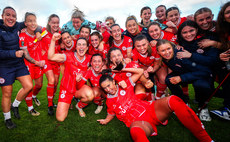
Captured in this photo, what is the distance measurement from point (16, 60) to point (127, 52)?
8.44ft

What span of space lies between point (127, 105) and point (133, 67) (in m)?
0.94

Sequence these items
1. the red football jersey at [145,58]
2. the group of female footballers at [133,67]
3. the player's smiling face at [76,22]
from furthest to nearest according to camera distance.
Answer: the player's smiling face at [76,22] → the red football jersey at [145,58] → the group of female footballers at [133,67]

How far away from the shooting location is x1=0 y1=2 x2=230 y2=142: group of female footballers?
2119mm

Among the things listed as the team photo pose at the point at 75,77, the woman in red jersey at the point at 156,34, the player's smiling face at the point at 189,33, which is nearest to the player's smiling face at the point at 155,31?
the woman in red jersey at the point at 156,34

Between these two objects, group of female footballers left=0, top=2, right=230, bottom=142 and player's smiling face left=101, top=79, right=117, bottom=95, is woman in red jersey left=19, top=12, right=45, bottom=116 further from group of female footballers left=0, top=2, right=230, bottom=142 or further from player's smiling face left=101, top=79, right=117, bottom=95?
player's smiling face left=101, top=79, right=117, bottom=95

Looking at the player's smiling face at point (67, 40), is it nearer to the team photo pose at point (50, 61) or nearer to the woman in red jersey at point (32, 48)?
the team photo pose at point (50, 61)

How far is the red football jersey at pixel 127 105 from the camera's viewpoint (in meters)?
2.13

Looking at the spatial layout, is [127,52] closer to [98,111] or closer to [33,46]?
[98,111]

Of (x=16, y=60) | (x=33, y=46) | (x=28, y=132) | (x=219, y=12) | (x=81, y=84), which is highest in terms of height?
(x=219, y=12)

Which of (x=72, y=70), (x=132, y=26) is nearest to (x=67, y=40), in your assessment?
(x=72, y=70)

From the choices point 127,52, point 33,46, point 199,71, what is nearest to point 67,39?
point 33,46

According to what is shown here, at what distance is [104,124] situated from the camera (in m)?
2.58

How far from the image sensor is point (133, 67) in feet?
9.35

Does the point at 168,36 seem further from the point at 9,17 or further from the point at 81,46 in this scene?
the point at 9,17
